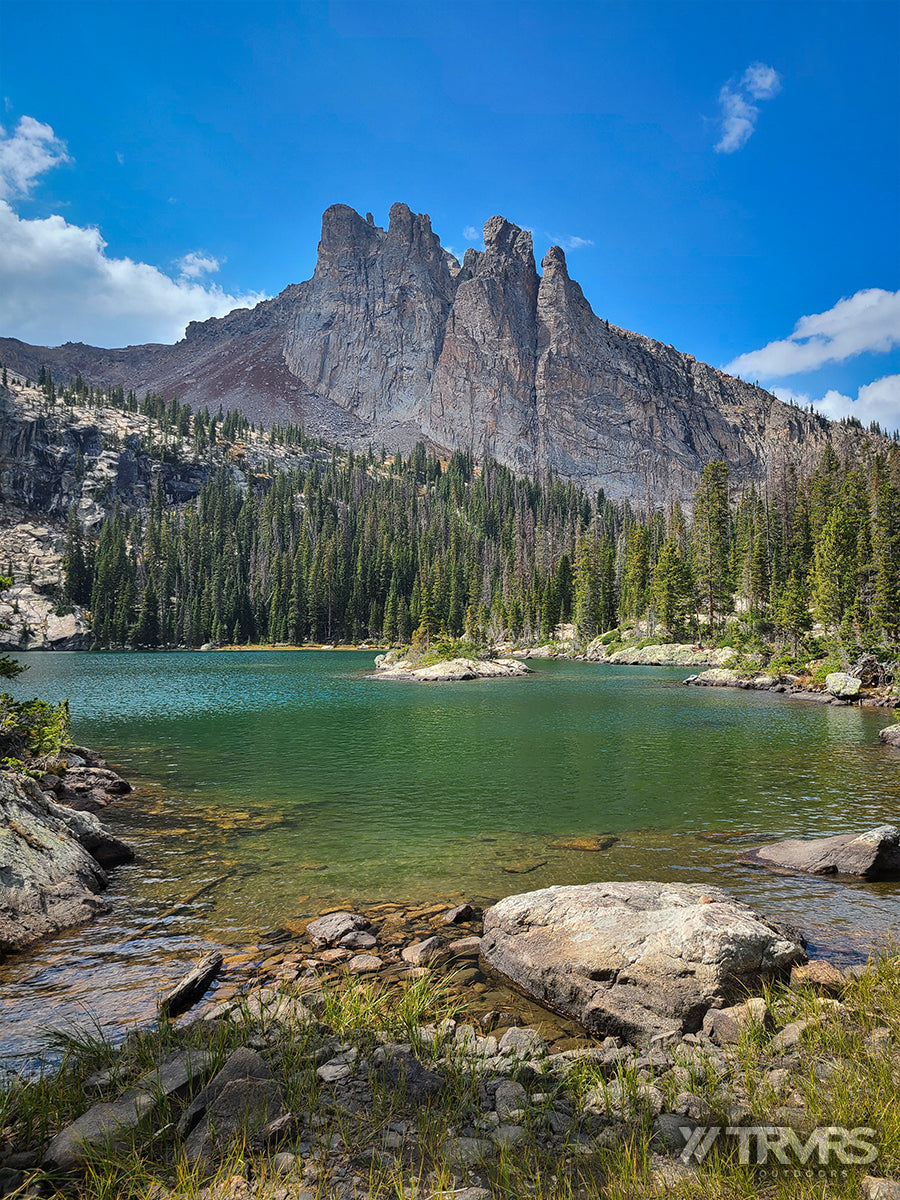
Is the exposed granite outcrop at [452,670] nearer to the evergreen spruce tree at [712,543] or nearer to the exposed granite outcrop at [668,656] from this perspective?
the exposed granite outcrop at [668,656]

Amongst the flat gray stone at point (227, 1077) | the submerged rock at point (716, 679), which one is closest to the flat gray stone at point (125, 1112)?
the flat gray stone at point (227, 1077)

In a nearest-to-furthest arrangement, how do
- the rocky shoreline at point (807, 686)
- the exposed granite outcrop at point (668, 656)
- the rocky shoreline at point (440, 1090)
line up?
1. the rocky shoreline at point (440, 1090)
2. the rocky shoreline at point (807, 686)
3. the exposed granite outcrop at point (668, 656)

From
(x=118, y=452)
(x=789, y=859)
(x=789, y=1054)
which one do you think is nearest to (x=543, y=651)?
(x=789, y=859)

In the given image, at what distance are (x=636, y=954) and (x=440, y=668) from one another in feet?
200

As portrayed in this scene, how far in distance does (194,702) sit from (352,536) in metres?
118

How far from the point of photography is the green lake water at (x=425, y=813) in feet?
29.6

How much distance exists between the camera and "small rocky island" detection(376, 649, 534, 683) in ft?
219

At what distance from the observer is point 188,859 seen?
1250 cm

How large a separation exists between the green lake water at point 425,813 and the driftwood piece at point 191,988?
0.51m

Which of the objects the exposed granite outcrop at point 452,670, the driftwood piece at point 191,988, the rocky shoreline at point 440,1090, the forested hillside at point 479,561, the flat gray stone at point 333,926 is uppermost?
the forested hillside at point 479,561

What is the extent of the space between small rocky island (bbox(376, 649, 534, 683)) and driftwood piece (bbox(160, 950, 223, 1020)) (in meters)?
56.4

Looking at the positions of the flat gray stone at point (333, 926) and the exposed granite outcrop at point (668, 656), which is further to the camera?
the exposed granite outcrop at point (668, 656)

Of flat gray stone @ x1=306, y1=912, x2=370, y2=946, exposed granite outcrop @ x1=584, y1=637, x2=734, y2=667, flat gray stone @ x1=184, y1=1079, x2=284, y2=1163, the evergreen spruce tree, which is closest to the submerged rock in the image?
exposed granite outcrop @ x1=584, y1=637, x2=734, y2=667

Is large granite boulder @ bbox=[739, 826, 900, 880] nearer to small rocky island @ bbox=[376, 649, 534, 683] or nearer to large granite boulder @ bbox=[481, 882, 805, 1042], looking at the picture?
large granite boulder @ bbox=[481, 882, 805, 1042]
